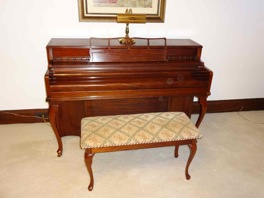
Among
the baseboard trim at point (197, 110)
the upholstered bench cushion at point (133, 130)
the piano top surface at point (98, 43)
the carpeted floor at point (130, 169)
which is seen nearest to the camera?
the upholstered bench cushion at point (133, 130)

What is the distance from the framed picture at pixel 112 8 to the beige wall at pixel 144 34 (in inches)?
2.7

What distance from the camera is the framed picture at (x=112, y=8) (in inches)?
91.6

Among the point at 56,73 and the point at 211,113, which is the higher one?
the point at 56,73

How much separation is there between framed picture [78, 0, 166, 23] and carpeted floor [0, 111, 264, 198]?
130cm

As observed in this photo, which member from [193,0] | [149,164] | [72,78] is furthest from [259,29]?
[72,78]

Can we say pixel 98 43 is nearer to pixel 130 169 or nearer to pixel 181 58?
pixel 181 58

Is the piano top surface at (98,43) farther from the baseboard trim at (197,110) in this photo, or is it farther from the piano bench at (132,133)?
the baseboard trim at (197,110)

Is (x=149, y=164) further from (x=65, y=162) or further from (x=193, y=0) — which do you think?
(x=193, y=0)

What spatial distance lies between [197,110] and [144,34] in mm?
1252

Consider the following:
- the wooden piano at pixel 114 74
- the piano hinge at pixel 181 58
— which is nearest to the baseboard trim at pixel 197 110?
the wooden piano at pixel 114 74

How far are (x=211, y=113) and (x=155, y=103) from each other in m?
1.08

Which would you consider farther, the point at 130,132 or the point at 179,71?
the point at 179,71

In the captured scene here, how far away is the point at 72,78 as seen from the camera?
1.98 meters

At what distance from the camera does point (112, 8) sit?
2373mm
